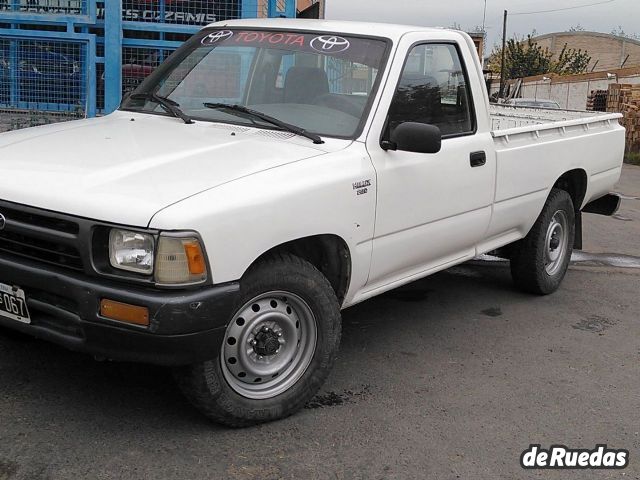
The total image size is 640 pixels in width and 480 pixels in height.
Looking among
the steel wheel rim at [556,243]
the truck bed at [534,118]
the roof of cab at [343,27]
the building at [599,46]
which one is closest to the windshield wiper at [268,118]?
the roof of cab at [343,27]

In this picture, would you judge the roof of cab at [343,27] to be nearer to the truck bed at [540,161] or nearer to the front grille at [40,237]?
the truck bed at [540,161]

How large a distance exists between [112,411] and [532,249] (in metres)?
3.49

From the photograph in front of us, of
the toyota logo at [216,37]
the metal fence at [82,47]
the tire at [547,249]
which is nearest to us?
the toyota logo at [216,37]

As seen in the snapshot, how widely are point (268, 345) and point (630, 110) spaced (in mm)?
18560

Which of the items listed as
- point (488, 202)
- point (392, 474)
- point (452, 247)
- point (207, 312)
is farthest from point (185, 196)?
point (488, 202)

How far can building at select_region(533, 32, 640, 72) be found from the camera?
5684 cm

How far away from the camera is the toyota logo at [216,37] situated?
4.77 m

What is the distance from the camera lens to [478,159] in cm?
468

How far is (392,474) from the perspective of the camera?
3.23 m

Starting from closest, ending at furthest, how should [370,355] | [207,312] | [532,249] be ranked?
1. [207,312]
2. [370,355]
3. [532,249]

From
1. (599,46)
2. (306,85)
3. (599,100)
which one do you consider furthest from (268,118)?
(599,46)

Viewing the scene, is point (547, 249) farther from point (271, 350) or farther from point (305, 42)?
point (271, 350)

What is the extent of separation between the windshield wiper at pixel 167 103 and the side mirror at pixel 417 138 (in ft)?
3.95

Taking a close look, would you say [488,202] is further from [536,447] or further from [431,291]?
[536,447]
